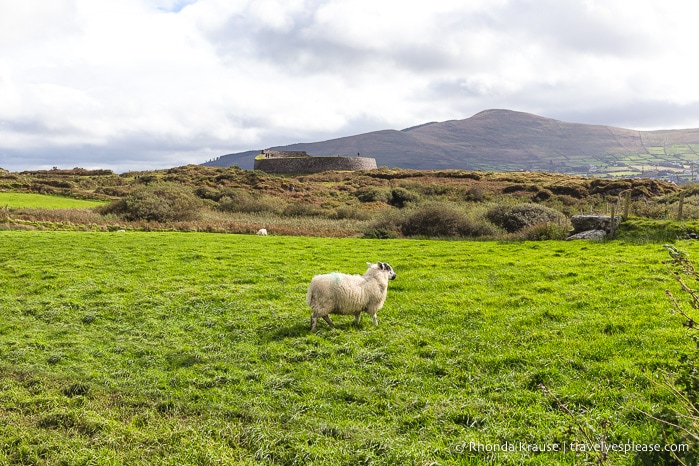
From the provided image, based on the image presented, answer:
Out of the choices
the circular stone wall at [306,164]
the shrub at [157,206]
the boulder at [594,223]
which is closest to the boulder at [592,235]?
the boulder at [594,223]

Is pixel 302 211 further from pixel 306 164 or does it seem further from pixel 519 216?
pixel 306 164

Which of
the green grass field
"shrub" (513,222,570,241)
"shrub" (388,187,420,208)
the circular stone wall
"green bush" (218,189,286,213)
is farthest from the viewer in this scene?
the circular stone wall

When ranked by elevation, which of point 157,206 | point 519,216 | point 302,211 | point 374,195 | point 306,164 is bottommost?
point 519,216

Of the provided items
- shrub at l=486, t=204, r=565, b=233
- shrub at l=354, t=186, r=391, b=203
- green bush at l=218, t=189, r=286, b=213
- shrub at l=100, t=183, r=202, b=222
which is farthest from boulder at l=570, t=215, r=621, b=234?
shrub at l=354, t=186, r=391, b=203

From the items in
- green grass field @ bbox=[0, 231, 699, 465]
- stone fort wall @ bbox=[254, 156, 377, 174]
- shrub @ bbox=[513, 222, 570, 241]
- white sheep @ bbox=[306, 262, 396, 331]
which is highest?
stone fort wall @ bbox=[254, 156, 377, 174]

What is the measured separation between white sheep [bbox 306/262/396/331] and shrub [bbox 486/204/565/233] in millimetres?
23643

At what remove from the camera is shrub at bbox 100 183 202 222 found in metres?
39.5

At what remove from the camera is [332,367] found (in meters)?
8.48

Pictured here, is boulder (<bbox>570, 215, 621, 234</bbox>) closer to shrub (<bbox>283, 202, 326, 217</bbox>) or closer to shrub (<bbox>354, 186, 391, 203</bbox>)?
shrub (<bbox>283, 202, 326, 217</bbox>)

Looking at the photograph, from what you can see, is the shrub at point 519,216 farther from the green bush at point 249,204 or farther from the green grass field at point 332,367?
the green bush at point 249,204

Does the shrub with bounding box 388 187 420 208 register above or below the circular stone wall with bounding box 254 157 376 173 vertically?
below

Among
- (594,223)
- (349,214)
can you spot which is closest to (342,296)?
(594,223)

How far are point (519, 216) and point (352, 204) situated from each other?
81.9 feet

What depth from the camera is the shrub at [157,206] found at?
3950 centimetres
